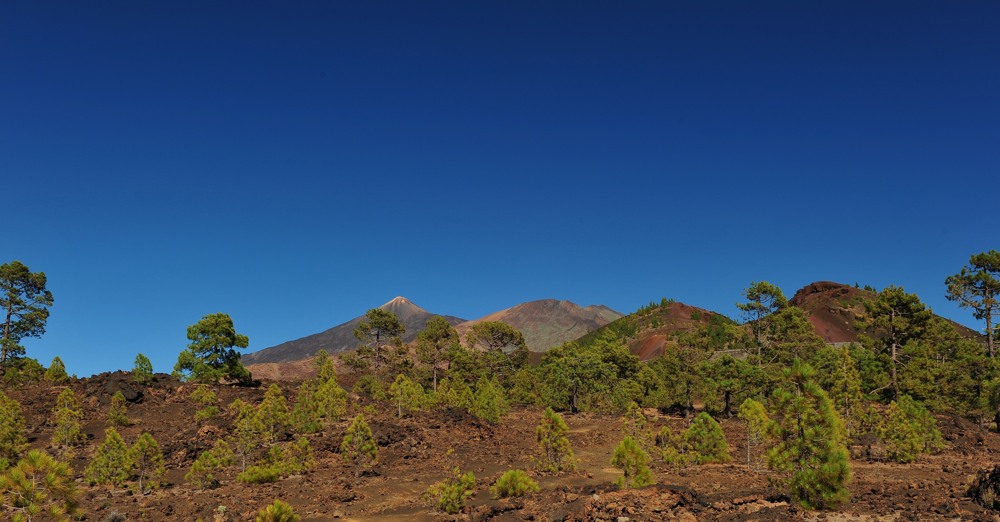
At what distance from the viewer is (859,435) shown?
31609mm

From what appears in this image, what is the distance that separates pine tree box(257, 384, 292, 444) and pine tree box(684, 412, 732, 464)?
2136 cm

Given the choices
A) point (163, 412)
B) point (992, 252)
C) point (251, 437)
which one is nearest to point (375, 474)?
point (251, 437)

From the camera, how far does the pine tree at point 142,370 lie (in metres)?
40.3

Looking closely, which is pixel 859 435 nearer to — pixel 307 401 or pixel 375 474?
pixel 375 474

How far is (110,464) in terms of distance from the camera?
824 inches

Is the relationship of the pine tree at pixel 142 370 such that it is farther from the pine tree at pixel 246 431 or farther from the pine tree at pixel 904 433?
the pine tree at pixel 904 433

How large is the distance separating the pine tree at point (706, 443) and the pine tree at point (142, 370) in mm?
37348

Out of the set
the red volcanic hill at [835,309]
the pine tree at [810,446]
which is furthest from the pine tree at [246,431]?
the red volcanic hill at [835,309]

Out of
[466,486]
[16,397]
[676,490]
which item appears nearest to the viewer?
[676,490]

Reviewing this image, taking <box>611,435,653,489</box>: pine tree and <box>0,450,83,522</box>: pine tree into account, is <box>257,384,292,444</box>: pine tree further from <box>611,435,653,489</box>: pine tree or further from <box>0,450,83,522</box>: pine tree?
<box>0,450,83,522</box>: pine tree

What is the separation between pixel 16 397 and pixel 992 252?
71.9 m

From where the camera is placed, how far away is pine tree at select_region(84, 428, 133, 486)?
2080cm

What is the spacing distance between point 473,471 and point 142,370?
29519 mm

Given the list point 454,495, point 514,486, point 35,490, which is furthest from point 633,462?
point 35,490
